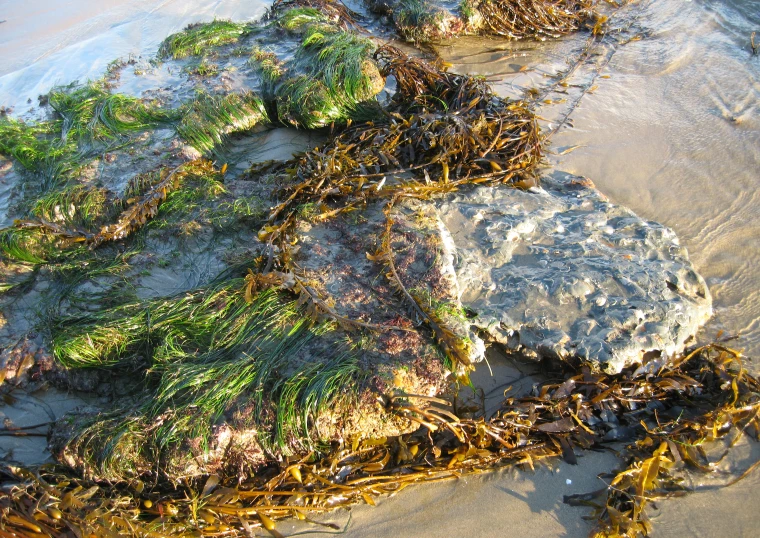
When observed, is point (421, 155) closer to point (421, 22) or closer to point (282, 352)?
point (282, 352)

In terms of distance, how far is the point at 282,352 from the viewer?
8.09 feet

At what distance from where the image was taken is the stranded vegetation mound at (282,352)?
212cm

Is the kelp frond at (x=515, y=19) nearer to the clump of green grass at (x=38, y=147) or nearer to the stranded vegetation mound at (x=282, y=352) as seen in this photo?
the stranded vegetation mound at (x=282, y=352)

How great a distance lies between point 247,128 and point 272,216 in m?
1.58

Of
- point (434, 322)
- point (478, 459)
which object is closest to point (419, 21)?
point (434, 322)

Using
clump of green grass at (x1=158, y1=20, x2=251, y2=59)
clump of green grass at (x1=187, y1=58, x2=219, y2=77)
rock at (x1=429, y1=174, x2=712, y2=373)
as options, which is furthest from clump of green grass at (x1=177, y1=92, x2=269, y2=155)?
rock at (x1=429, y1=174, x2=712, y2=373)

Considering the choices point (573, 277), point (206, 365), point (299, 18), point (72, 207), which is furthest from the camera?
point (299, 18)

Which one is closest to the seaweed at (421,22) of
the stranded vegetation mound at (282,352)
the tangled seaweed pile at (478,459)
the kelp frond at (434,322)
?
Result: the stranded vegetation mound at (282,352)

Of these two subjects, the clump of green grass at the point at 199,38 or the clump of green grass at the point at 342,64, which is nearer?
the clump of green grass at the point at 342,64

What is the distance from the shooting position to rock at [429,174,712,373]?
252cm

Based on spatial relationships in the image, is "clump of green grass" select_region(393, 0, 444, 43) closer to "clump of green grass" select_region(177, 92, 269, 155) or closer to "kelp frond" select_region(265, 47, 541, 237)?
"kelp frond" select_region(265, 47, 541, 237)

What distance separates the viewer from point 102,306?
2.83 meters

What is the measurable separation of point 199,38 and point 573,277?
15.9 feet

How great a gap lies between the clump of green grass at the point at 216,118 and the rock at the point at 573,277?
201cm
